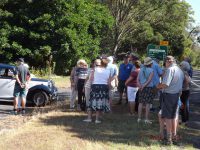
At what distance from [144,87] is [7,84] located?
666 cm

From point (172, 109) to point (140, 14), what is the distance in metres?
38.5

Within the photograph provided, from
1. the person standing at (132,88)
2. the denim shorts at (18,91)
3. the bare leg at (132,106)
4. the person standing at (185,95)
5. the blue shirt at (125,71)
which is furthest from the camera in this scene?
the blue shirt at (125,71)

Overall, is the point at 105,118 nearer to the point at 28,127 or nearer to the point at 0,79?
the point at 28,127

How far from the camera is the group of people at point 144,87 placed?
9.23 metres

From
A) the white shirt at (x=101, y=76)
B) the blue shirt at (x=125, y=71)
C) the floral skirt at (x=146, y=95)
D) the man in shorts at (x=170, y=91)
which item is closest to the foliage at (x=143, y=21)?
the blue shirt at (x=125, y=71)

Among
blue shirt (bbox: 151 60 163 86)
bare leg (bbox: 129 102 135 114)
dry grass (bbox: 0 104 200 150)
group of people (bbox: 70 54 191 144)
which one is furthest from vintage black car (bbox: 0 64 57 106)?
blue shirt (bbox: 151 60 163 86)

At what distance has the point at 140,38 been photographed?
51.1 meters

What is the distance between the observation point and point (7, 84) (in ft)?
54.1

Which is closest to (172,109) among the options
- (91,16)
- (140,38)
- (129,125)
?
(129,125)

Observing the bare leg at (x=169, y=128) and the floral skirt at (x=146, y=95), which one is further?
the floral skirt at (x=146, y=95)

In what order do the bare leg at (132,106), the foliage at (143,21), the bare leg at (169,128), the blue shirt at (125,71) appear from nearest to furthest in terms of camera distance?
1. the bare leg at (169,128)
2. the bare leg at (132,106)
3. the blue shirt at (125,71)
4. the foliage at (143,21)

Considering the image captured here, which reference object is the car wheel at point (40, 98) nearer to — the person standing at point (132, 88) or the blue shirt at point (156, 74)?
the person standing at point (132, 88)

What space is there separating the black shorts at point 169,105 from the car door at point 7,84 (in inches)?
333

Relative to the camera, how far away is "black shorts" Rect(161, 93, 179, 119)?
9.21 m
